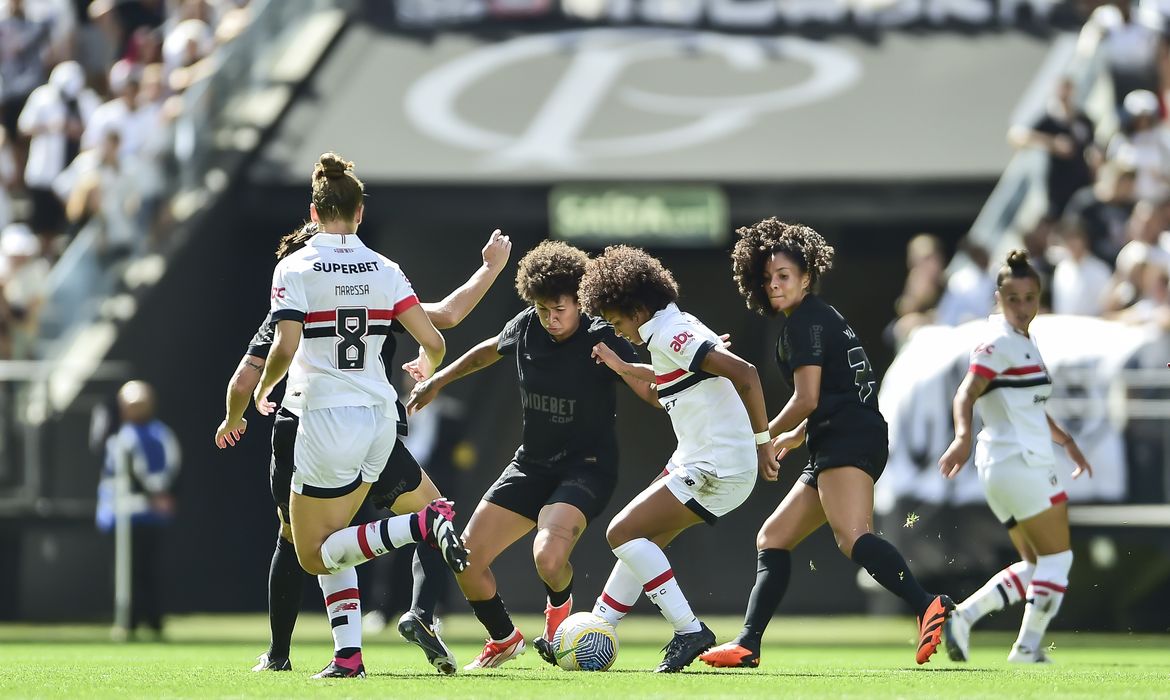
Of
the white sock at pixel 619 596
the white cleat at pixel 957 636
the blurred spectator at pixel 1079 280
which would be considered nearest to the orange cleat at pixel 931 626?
the white cleat at pixel 957 636

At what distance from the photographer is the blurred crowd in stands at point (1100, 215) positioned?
15.4 metres

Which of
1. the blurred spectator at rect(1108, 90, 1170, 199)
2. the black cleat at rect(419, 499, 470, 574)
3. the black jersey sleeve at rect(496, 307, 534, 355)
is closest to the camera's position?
the black cleat at rect(419, 499, 470, 574)

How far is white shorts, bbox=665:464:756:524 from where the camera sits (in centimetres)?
961

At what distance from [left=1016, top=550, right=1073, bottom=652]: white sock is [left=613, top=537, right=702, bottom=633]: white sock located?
2.16 meters

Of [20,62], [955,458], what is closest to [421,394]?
[955,458]

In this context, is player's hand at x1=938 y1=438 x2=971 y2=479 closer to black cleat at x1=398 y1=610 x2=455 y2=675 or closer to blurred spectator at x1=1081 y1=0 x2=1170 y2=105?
black cleat at x1=398 y1=610 x2=455 y2=675

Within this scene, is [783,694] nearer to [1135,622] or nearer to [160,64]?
[1135,622]

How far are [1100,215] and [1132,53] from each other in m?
2.24

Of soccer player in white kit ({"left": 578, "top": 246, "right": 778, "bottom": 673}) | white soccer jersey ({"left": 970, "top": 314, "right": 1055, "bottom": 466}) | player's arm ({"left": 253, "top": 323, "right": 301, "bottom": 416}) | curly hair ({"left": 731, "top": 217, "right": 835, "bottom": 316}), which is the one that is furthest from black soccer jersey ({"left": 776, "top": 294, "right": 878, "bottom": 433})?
player's arm ({"left": 253, "top": 323, "right": 301, "bottom": 416})

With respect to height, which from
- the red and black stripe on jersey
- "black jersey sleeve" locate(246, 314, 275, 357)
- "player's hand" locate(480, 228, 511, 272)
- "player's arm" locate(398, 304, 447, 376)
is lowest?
the red and black stripe on jersey

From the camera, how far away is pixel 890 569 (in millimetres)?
9562

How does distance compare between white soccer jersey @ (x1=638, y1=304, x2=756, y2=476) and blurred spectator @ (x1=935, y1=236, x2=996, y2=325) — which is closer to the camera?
white soccer jersey @ (x1=638, y1=304, x2=756, y2=476)

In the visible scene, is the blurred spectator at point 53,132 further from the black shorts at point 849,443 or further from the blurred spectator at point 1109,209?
the black shorts at point 849,443

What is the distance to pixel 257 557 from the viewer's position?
1859 centimetres
